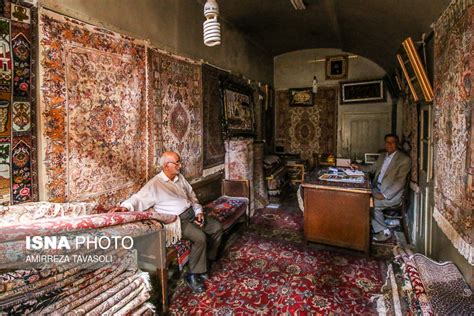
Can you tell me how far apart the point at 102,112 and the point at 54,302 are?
157cm

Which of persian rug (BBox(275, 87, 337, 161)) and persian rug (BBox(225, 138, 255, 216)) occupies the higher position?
→ persian rug (BBox(275, 87, 337, 161))

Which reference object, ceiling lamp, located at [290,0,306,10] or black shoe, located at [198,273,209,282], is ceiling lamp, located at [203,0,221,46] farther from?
black shoe, located at [198,273,209,282]

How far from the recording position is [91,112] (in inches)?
94.0

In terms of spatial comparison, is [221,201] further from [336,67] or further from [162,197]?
[336,67]

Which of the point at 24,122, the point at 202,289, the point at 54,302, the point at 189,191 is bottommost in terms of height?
the point at 202,289

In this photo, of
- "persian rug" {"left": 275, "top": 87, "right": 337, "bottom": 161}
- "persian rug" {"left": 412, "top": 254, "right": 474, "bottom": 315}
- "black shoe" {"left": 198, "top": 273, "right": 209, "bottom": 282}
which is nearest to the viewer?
"persian rug" {"left": 412, "top": 254, "right": 474, "bottom": 315}

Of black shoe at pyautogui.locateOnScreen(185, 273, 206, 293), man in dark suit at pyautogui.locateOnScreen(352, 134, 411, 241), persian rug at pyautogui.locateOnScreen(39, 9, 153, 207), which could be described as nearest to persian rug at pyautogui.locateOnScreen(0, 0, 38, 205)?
persian rug at pyautogui.locateOnScreen(39, 9, 153, 207)

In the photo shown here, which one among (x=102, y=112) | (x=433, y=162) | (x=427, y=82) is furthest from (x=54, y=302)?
(x=427, y=82)

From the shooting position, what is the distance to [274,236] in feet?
13.5

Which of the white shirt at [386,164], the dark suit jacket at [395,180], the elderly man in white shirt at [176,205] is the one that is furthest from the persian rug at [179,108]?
the white shirt at [386,164]

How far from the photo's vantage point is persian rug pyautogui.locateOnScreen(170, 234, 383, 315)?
2479 millimetres

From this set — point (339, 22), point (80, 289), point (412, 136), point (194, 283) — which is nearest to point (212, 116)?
point (194, 283)

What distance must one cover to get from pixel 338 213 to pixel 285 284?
1.21 m

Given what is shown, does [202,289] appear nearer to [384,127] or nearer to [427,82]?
[427,82]
